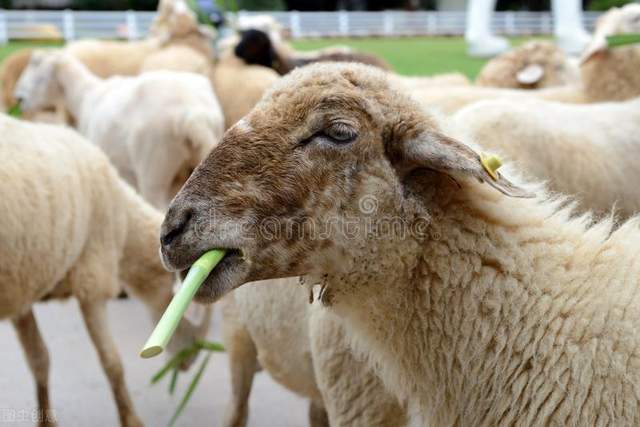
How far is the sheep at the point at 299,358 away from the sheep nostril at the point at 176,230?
2.71 feet

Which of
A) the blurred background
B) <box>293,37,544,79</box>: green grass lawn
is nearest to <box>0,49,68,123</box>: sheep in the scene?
<box>293,37,544,79</box>: green grass lawn

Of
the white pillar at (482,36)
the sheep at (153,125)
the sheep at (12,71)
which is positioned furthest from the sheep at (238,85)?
the white pillar at (482,36)

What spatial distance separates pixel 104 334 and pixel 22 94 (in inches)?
152

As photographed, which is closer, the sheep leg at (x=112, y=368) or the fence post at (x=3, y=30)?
the sheep leg at (x=112, y=368)

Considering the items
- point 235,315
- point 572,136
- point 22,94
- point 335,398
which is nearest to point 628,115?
point 572,136

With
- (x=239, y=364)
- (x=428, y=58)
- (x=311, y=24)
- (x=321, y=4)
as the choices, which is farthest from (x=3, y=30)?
(x=239, y=364)

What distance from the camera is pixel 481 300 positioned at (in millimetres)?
2100

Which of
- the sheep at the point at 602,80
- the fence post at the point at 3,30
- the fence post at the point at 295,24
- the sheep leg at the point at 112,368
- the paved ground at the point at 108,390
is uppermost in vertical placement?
the sheep at the point at 602,80

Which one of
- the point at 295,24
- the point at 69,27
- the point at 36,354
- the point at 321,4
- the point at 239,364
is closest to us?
the point at 239,364

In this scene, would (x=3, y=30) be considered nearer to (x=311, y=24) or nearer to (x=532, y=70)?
(x=311, y=24)

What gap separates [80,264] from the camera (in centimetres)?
431

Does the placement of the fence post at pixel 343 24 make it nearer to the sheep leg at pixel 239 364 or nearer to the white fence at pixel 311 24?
the white fence at pixel 311 24

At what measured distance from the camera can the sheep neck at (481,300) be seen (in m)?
2.07

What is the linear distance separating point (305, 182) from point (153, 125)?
4.37m
